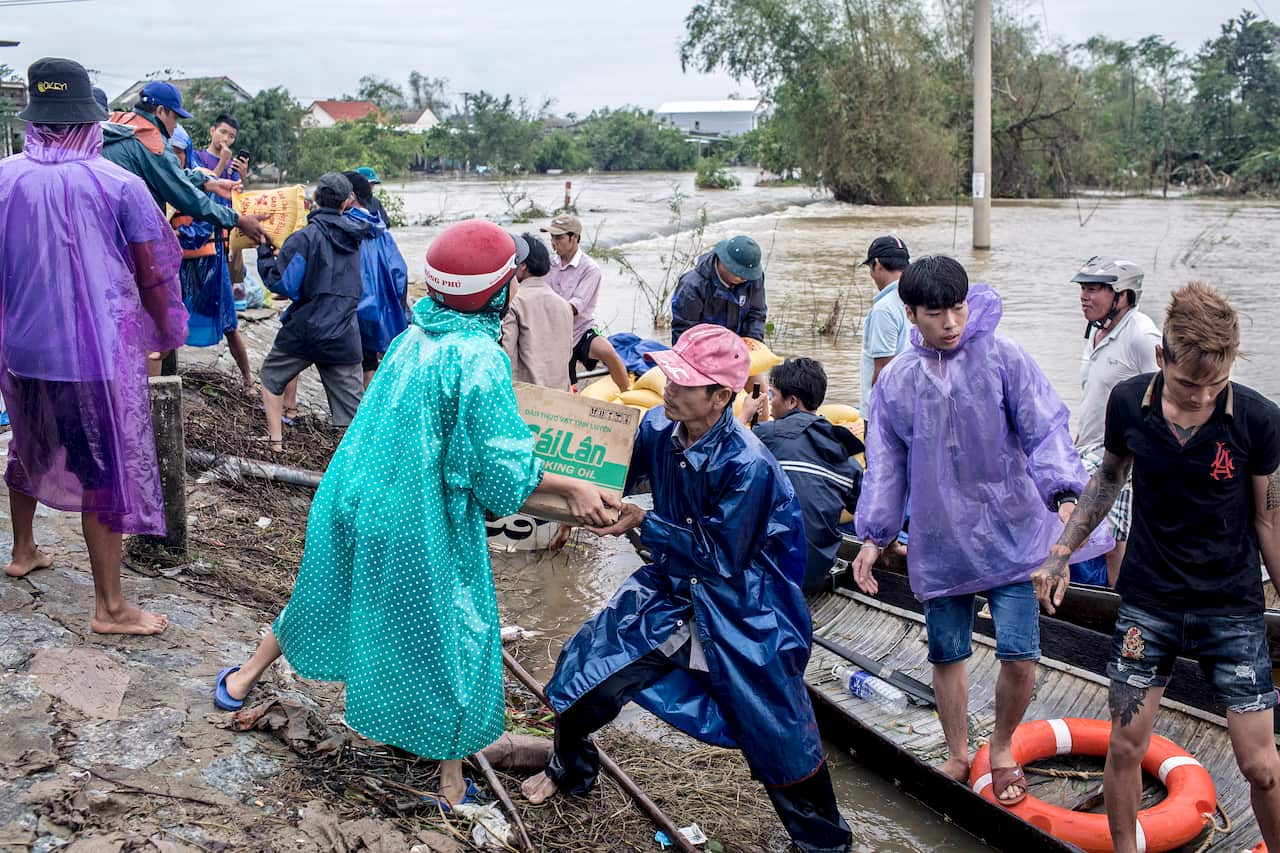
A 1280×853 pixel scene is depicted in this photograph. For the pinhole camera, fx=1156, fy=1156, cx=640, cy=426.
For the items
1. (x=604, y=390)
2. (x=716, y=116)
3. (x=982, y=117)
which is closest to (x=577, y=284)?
(x=604, y=390)

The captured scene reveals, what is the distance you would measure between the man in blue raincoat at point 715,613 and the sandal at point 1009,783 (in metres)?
0.78

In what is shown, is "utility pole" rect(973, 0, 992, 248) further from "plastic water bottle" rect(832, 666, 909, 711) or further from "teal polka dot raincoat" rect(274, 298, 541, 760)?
"teal polka dot raincoat" rect(274, 298, 541, 760)

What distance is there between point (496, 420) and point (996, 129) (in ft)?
142

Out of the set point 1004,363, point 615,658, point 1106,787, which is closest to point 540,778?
point 615,658

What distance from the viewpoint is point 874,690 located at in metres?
5.02

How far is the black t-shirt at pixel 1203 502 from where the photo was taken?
3.14m

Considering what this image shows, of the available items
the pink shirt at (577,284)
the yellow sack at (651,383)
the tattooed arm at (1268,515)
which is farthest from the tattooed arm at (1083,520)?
the pink shirt at (577,284)

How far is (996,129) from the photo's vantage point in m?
42.8

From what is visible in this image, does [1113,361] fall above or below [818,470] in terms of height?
above

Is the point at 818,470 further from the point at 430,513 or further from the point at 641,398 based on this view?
the point at 430,513

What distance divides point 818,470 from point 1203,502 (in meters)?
2.46

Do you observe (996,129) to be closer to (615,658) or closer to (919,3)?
(919,3)

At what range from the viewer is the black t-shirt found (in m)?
3.14

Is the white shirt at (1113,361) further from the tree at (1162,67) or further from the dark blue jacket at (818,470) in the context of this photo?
the tree at (1162,67)
